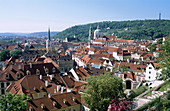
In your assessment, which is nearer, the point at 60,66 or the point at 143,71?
the point at 143,71

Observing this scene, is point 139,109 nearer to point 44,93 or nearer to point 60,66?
point 44,93

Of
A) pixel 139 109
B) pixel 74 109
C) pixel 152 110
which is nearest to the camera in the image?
pixel 152 110

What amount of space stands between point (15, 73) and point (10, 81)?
2.62 m

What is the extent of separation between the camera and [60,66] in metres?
70.7

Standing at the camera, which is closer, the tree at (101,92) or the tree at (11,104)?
the tree at (11,104)

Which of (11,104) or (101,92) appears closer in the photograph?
(11,104)

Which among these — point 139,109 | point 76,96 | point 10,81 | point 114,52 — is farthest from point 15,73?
point 114,52

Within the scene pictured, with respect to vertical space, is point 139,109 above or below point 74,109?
above

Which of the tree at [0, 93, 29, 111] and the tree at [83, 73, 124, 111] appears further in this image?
the tree at [83, 73, 124, 111]

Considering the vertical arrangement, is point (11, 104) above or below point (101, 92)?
above

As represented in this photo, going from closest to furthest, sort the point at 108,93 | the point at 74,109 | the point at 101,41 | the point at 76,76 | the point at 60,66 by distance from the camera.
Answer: the point at 108,93, the point at 74,109, the point at 76,76, the point at 60,66, the point at 101,41

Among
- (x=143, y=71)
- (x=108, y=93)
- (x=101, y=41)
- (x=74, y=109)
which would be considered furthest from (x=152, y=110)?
(x=101, y=41)

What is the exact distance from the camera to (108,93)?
28.2 meters

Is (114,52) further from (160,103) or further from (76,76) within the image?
(160,103)
